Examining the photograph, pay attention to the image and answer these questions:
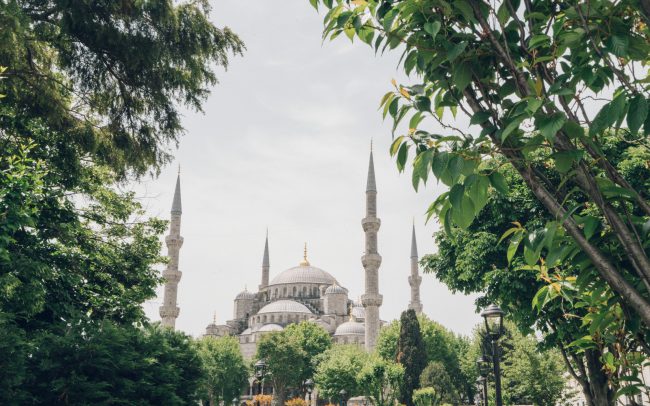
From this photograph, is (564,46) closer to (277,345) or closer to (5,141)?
(5,141)

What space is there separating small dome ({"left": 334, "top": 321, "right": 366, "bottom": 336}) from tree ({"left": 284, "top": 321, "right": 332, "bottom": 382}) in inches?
567

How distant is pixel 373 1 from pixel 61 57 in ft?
42.1

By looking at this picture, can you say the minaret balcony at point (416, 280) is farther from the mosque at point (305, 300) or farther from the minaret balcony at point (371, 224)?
the minaret balcony at point (371, 224)

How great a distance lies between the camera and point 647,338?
3.16 meters

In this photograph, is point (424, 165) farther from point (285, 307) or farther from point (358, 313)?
point (358, 313)

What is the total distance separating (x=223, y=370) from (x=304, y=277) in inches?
1430

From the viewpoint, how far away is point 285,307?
285 ft

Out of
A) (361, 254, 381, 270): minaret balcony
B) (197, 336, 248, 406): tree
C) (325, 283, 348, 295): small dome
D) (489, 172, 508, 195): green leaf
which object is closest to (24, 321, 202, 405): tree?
(489, 172, 508, 195): green leaf

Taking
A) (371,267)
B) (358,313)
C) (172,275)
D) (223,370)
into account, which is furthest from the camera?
(358,313)

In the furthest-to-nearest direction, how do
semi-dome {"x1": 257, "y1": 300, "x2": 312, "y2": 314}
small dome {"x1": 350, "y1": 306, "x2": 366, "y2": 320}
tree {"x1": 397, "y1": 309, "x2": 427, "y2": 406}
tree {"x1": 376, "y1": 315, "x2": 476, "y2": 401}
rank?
small dome {"x1": 350, "y1": 306, "x2": 366, "y2": 320}
semi-dome {"x1": 257, "y1": 300, "x2": 312, "y2": 314}
tree {"x1": 376, "y1": 315, "x2": 476, "y2": 401}
tree {"x1": 397, "y1": 309, "x2": 427, "y2": 406}

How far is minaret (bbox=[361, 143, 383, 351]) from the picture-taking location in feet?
197

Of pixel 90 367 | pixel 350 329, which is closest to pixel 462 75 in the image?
pixel 90 367

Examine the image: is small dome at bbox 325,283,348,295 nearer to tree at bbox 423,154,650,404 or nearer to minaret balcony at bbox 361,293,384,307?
minaret balcony at bbox 361,293,384,307

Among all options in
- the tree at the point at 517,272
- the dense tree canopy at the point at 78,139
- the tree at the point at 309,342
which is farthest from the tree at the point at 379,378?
the dense tree canopy at the point at 78,139
